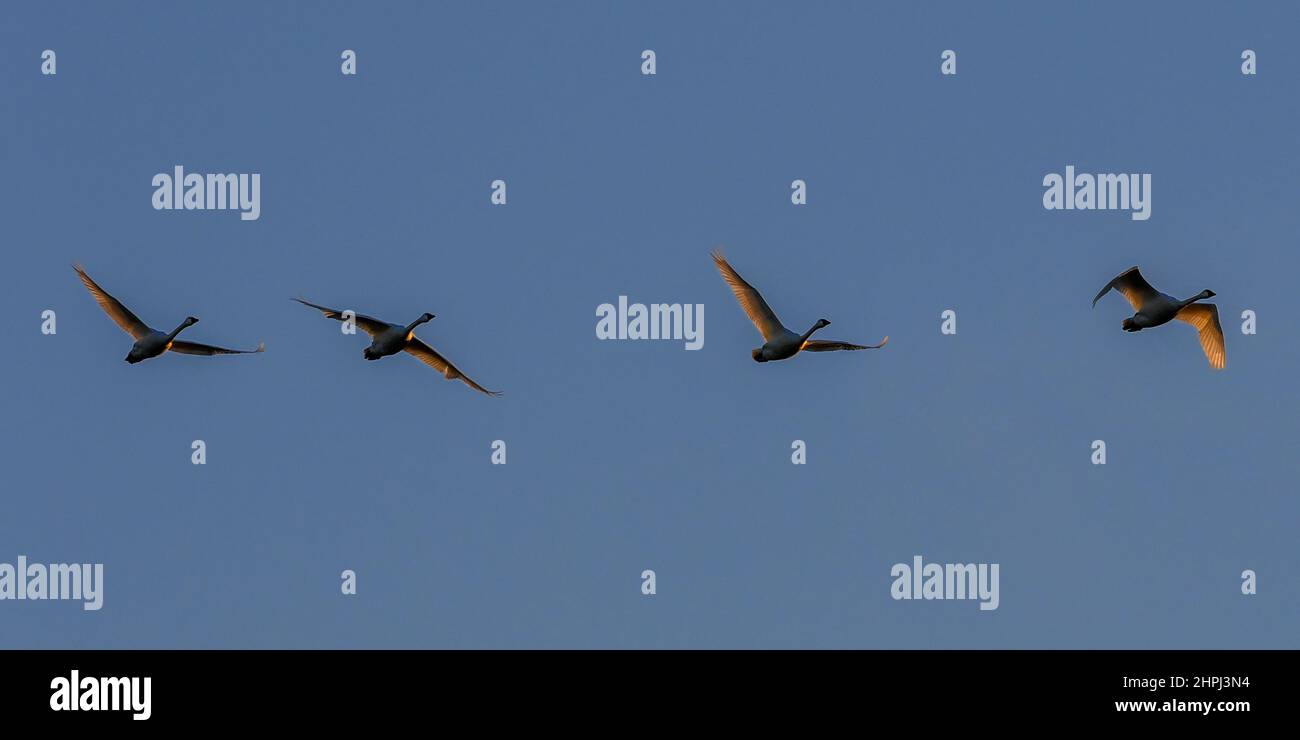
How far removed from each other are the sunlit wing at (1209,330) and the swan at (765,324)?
8.08m

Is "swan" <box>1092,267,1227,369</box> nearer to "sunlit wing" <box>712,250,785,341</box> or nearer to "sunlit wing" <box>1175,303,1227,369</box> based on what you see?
"sunlit wing" <box>1175,303,1227,369</box>

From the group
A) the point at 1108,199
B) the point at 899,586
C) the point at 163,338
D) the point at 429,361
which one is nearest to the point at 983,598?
the point at 899,586

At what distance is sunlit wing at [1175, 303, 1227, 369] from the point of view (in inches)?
2040

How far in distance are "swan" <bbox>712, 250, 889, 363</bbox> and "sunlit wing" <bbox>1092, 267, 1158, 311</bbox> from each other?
5961mm

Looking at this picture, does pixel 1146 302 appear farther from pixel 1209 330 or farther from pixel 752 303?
pixel 752 303

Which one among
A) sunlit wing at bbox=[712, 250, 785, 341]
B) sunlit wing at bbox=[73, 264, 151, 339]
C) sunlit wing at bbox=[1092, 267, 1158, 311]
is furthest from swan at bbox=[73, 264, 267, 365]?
sunlit wing at bbox=[1092, 267, 1158, 311]

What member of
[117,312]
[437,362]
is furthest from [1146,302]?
[117,312]

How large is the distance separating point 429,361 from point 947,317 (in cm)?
1382

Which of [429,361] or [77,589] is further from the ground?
[429,361]

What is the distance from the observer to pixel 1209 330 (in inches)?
2047

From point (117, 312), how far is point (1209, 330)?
28157 millimetres
